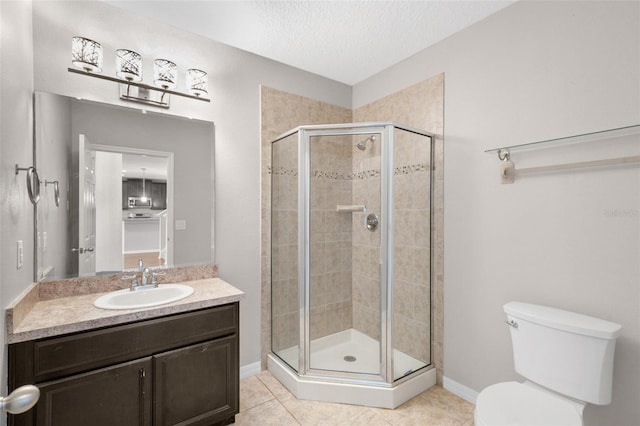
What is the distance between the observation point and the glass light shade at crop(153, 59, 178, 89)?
6.56 ft

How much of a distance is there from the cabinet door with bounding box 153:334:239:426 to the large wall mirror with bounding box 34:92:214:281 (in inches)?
26.3

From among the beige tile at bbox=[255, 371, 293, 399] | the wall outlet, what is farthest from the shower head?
the wall outlet

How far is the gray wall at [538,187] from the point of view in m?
1.51

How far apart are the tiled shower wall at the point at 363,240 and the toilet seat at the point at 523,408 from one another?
79 cm

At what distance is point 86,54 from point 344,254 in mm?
2028

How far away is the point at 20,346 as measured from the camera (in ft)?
4.35

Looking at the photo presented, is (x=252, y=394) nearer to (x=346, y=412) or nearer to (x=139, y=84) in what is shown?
(x=346, y=412)

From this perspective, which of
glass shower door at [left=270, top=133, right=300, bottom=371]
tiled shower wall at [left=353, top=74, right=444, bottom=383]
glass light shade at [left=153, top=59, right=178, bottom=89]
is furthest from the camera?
glass shower door at [left=270, top=133, right=300, bottom=371]

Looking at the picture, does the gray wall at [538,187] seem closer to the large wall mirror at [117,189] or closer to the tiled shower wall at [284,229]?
the tiled shower wall at [284,229]

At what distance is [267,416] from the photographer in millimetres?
1996

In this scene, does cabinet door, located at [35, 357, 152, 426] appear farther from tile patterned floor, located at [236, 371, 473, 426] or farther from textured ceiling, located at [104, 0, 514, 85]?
textured ceiling, located at [104, 0, 514, 85]

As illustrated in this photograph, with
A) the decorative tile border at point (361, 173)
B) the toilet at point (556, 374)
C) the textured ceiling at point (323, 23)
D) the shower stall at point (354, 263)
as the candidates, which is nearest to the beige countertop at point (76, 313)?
the shower stall at point (354, 263)

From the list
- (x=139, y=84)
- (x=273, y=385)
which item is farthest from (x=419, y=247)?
(x=139, y=84)

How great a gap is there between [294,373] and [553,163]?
211cm
